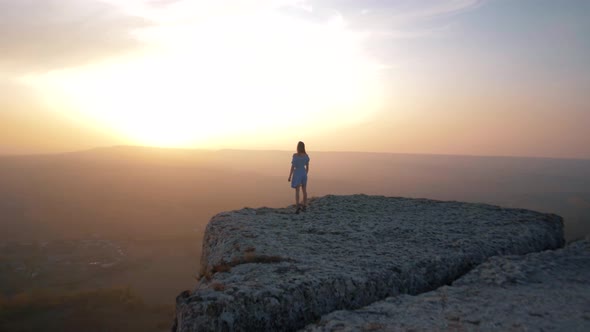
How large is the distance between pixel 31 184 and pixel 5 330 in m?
110

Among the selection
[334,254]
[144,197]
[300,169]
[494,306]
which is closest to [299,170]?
[300,169]

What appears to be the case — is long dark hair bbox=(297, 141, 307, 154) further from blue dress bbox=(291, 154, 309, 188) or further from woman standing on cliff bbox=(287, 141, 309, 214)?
blue dress bbox=(291, 154, 309, 188)

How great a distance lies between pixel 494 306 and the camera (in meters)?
4.48

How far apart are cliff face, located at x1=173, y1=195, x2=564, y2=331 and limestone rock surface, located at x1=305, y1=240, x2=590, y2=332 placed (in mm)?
413

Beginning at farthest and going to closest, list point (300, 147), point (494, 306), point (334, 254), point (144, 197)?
point (144, 197) → point (300, 147) → point (334, 254) → point (494, 306)

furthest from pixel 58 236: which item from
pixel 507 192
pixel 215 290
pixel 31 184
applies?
pixel 507 192

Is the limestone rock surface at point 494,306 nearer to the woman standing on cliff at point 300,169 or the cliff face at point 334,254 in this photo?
the cliff face at point 334,254

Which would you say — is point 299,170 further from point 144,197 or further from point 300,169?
point 144,197

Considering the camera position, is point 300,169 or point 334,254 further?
point 300,169

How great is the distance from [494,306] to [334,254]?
8.56 ft

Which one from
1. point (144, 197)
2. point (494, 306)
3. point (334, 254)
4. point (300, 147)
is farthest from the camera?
point (144, 197)

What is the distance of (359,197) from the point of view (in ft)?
41.4

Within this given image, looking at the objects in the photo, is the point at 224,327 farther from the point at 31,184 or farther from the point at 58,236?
the point at 31,184

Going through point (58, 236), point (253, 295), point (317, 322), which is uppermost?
point (253, 295)
